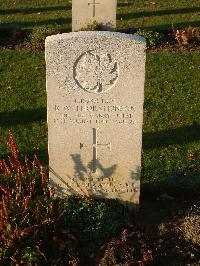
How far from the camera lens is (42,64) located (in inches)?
401

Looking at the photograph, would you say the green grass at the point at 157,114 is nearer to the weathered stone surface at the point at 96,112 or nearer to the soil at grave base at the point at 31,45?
the soil at grave base at the point at 31,45

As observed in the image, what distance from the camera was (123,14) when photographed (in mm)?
13586

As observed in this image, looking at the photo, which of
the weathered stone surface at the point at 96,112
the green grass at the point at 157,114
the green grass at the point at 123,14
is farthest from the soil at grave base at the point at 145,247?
the green grass at the point at 123,14

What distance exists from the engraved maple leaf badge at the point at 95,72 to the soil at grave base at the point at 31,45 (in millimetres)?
6070

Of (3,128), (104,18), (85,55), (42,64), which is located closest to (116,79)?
(85,55)

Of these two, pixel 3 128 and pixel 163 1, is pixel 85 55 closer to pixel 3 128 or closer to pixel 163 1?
pixel 3 128

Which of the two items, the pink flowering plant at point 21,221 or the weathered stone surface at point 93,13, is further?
the weathered stone surface at point 93,13

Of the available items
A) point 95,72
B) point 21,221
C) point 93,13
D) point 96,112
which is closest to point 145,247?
point 21,221

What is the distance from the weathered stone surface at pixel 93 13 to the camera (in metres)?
10.7

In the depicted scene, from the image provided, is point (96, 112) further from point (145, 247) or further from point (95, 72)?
point (145, 247)

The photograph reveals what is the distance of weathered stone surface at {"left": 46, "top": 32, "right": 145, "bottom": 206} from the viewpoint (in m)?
4.89

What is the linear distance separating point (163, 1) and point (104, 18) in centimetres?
448

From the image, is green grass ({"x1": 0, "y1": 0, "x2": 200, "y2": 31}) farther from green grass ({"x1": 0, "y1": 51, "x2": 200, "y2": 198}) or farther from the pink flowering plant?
the pink flowering plant

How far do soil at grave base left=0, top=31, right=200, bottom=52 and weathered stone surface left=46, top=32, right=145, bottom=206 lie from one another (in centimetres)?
582
